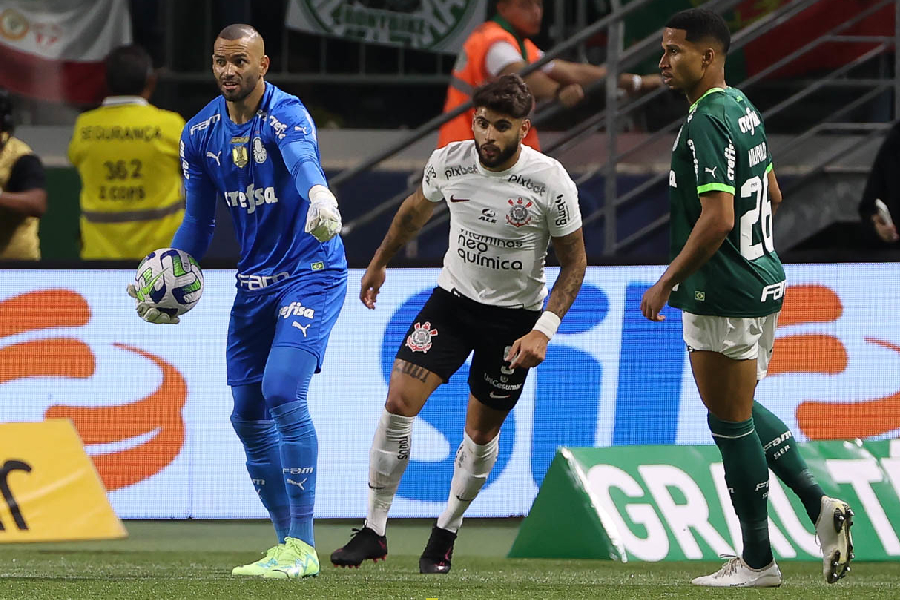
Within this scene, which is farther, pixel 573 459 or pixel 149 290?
pixel 573 459

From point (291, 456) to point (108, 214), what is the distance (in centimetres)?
354

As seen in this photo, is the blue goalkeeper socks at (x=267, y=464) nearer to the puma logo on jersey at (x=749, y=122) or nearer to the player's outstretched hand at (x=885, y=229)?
the puma logo on jersey at (x=749, y=122)

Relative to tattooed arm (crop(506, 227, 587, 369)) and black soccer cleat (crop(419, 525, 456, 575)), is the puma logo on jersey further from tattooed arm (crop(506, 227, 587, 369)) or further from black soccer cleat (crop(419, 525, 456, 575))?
black soccer cleat (crop(419, 525, 456, 575))

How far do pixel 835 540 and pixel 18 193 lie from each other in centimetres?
519

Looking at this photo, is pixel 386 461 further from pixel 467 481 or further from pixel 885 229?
pixel 885 229

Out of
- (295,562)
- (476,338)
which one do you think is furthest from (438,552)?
(476,338)

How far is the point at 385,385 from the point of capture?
853 cm

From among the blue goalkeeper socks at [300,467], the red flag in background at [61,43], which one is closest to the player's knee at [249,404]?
the blue goalkeeper socks at [300,467]

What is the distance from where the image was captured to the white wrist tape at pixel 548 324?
626 centimetres

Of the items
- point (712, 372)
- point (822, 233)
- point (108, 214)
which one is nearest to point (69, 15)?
point (108, 214)

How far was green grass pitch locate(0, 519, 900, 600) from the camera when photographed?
5.64m

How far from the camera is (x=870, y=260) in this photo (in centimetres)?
839

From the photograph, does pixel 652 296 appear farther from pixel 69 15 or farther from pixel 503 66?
pixel 69 15

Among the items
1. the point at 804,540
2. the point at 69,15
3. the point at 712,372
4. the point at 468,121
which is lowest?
the point at 804,540
